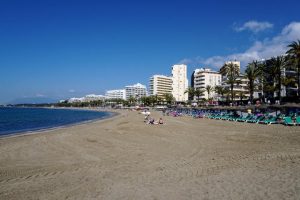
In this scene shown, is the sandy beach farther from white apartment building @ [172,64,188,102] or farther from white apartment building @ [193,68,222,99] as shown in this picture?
white apartment building @ [172,64,188,102]

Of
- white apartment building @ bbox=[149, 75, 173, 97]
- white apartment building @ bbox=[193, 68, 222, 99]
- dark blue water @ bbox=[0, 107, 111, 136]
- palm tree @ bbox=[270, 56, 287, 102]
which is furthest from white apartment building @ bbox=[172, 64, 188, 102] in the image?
palm tree @ bbox=[270, 56, 287, 102]

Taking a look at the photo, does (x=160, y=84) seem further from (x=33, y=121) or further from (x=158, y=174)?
(x=158, y=174)

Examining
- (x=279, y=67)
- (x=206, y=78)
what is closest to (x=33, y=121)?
(x=279, y=67)

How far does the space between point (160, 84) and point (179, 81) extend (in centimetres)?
1495

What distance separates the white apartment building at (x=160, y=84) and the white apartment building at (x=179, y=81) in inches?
399

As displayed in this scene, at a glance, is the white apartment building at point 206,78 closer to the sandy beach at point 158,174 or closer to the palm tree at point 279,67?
the palm tree at point 279,67

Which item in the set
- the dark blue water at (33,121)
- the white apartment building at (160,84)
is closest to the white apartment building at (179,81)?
the white apartment building at (160,84)

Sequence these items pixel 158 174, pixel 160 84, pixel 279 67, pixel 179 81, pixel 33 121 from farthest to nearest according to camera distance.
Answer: pixel 160 84, pixel 179 81, pixel 279 67, pixel 33 121, pixel 158 174

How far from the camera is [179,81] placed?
18388cm

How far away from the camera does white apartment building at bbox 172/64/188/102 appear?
183125 millimetres

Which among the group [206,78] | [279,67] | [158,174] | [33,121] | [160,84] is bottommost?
[33,121]

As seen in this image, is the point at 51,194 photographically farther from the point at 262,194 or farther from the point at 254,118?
the point at 254,118

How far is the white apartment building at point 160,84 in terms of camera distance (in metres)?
192

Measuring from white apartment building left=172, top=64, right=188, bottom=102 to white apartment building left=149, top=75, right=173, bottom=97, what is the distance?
33.2 feet
